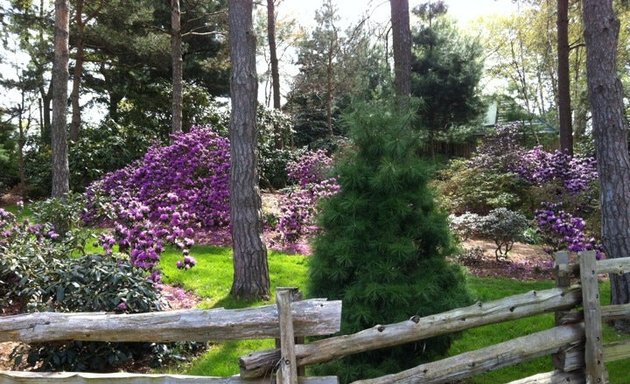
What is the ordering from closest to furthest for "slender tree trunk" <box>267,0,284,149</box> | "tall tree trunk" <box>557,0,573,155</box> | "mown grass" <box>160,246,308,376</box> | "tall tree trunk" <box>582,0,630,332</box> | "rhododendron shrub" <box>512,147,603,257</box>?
"mown grass" <box>160,246,308,376</box>
"tall tree trunk" <box>582,0,630,332</box>
"rhododendron shrub" <box>512,147,603,257</box>
"tall tree trunk" <box>557,0,573,155</box>
"slender tree trunk" <box>267,0,284,149</box>

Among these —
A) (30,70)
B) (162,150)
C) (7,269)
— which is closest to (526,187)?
(162,150)

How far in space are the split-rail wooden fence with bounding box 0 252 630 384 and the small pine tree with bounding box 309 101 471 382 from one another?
0.44m

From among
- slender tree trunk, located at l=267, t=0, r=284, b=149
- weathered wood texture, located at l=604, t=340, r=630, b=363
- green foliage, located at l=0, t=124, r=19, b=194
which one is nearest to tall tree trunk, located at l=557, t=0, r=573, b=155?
slender tree trunk, located at l=267, t=0, r=284, b=149

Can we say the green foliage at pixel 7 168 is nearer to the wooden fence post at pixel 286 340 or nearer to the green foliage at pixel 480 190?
the green foliage at pixel 480 190

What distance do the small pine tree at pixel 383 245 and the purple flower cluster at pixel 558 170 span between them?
24.5ft

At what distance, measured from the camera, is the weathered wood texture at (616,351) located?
3953 mm

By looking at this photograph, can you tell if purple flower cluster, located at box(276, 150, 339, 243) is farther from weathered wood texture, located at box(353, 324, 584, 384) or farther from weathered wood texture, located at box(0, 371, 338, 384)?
weathered wood texture, located at box(0, 371, 338, 384)

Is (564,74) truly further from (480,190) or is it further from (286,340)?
(286,340)

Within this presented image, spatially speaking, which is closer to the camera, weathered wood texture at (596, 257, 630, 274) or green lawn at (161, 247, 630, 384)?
weathered wood texture at (596, 257, 630, 274)

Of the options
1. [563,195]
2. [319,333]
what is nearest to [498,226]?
[563,195]

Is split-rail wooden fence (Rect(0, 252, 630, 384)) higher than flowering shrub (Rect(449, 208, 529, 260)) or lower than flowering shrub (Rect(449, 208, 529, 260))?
lower

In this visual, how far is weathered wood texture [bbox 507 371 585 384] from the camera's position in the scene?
12.6ft

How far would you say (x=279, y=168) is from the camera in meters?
16.7

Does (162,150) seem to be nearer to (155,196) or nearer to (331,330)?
(155,196)
